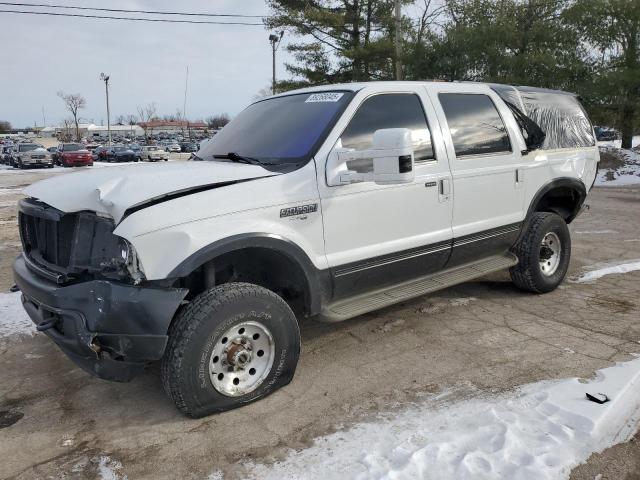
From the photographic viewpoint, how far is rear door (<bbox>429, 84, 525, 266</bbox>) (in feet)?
13.9

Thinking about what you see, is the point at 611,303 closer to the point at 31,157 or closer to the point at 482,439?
the point at 482,439

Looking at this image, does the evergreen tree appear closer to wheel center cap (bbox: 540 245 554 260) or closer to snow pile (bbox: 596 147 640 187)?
snow pile (bbox: 596 147 640 187)

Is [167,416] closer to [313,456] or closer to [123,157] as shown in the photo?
[313,456]

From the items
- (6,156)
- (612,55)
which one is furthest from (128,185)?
(6,156)

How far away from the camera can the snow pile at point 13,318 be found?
182 inches

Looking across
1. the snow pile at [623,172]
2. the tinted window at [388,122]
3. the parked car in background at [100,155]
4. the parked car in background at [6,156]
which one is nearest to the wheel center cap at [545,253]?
the tinted window at [388,122]

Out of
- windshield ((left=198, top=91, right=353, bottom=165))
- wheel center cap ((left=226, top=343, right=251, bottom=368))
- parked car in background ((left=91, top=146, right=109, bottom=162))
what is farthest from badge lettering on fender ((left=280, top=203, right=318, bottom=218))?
parked car in background ((left=91, top=146, right=109, bottom=162))

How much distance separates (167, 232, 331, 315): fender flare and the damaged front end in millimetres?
172

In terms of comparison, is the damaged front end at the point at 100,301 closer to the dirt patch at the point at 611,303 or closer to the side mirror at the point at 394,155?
the side mirror at the point at 394,155

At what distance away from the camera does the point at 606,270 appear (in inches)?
240

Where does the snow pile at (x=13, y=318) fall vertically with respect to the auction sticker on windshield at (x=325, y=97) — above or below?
below

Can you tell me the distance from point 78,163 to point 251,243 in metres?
35.0

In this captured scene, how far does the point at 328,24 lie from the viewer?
25.9 metres

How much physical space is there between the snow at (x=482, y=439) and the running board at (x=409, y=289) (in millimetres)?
800
